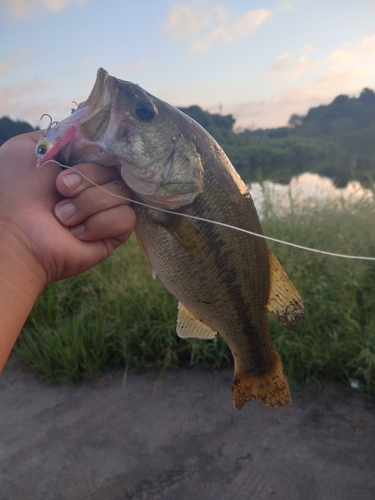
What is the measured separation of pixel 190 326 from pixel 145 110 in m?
1.14

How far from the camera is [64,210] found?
162 cm

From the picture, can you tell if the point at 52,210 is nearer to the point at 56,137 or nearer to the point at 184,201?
the point at 56,137

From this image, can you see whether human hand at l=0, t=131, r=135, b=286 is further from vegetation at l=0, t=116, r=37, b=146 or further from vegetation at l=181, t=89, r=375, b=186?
vegetation at l=181, t=89, r=375, b=186

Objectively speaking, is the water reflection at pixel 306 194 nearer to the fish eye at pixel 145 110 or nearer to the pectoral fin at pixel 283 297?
the pectoral fin at pixel 283 297

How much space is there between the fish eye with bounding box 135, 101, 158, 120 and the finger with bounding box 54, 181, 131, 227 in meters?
0.33

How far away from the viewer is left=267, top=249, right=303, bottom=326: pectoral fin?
1851 mm

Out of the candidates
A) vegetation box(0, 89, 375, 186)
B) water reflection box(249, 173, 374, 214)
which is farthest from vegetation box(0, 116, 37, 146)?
vegetation box(0, 89, 375, 186)

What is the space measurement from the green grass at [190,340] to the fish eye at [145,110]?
8.54 feet

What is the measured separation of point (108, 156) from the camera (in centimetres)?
159

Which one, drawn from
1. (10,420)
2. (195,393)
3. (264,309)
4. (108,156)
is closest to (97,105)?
(108,156)

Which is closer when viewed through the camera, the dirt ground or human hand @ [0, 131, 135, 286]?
human hand @ [0, 131, 135, 286]

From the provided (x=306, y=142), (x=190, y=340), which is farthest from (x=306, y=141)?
(x=190, y=340)

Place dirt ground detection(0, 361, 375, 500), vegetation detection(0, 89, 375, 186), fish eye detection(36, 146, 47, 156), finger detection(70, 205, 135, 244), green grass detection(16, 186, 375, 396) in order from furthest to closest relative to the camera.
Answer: vegetation detection(0, 89, 375, 186) < green grass detection(16, 186, 375, 396) < dirt ground detection(0, 361, 375, 500) < finger detection(70, 205, 135, 244) < fish eye detection(36, 146, 47, 156)

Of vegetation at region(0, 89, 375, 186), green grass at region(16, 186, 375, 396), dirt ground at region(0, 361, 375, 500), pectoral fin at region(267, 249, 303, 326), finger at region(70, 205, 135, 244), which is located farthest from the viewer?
vegetation at region(0, 89, 375, 186)
